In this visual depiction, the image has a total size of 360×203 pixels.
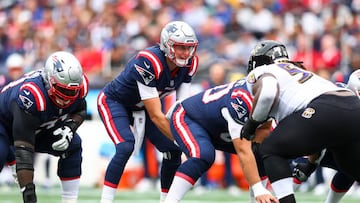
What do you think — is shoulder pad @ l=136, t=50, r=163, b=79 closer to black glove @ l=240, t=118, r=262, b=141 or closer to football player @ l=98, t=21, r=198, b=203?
football player @ l=98, t=21, r=198, b=203

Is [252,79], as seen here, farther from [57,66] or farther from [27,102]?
[27,102]

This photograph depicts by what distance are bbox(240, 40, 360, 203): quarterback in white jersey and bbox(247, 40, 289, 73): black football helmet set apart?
569 mm

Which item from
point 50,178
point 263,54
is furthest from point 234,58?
point 263,54

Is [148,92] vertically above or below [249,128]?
below

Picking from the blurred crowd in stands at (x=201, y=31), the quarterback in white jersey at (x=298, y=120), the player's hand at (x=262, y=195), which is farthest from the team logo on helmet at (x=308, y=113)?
the blurred crowd in stands at (x=201, y=31)

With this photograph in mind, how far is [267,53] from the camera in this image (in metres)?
7.15

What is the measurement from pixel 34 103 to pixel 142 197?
4.25 metres

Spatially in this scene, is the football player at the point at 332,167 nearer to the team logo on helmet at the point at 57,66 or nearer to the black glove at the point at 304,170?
the black glove at the point at 304,170

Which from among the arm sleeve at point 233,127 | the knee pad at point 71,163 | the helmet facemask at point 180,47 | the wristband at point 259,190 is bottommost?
the knee pad at point 71,163

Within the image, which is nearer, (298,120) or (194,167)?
(298,120)

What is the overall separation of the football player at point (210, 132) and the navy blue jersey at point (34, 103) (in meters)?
0.97

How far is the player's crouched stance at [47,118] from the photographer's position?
24.4ft

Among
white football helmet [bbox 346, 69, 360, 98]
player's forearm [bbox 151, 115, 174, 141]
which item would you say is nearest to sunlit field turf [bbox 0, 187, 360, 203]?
player's forearm [bbox 151, 115, 174, 141]

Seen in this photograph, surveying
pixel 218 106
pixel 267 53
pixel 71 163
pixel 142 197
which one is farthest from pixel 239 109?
pixel 142 197
